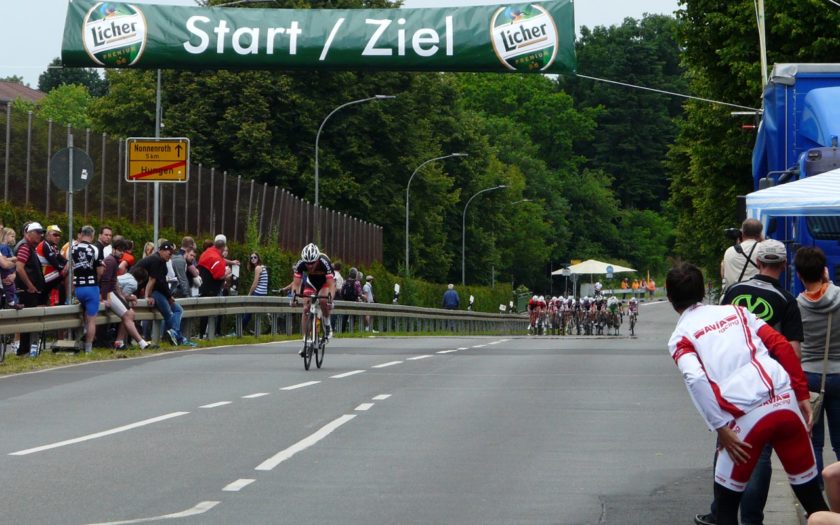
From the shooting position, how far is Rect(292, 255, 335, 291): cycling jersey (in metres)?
22.3

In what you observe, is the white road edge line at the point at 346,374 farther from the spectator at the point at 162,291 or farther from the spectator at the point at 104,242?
the spectator at the point at 162,291

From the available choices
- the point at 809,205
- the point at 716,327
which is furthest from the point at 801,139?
the point at 716,327

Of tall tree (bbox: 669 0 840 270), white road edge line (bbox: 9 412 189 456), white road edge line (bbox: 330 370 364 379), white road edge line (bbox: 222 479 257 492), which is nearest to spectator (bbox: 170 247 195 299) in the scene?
white road edge line (bbox: 330 370 364 379)

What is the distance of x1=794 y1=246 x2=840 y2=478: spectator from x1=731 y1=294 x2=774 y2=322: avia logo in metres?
0.83

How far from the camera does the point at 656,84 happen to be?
458 ft

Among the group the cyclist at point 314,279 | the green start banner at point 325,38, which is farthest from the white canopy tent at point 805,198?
the green start banner at point 325,38

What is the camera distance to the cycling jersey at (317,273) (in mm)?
22308

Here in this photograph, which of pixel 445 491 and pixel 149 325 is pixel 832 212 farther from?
pixel 149 325

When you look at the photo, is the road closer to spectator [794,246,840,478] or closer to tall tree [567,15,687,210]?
spectator [794,246,840,478]

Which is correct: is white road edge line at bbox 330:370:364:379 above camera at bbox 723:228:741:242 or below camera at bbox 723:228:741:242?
below

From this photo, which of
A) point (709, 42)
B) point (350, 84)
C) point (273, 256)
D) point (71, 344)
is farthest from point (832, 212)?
point (350, 84)

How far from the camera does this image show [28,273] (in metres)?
23.2

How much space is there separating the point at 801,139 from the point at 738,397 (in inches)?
420

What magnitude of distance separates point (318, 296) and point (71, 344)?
13.4 ft
